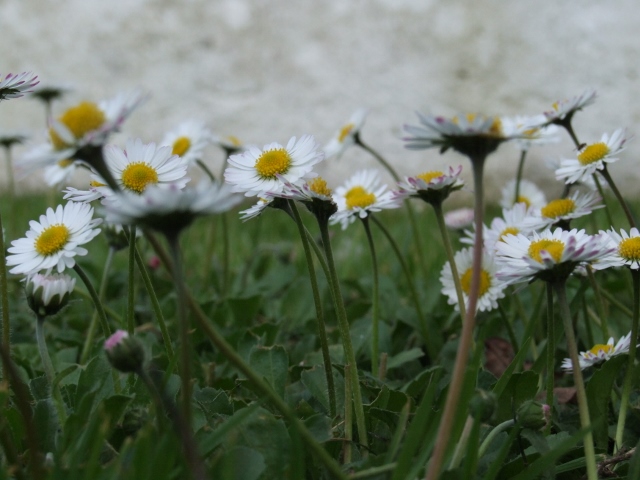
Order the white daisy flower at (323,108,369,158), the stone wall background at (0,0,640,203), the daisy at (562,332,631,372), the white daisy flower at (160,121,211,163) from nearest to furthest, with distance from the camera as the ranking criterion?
1. the daisy at (562,332,631,372)
2. the white daisy flower at (160,121,211,163)
3. the white daisy flower at (323,108,369,158)
4. the stone wall background at (0,0,640,203)

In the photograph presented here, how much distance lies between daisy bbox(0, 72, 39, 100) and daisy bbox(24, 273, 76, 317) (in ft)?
0.69

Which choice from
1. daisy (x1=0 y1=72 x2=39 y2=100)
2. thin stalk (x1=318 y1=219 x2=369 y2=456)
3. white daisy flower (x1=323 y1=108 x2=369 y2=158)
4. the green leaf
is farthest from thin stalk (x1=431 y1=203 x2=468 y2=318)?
white daisy flower (x1=323 y1=108 x2=369 y2=158)

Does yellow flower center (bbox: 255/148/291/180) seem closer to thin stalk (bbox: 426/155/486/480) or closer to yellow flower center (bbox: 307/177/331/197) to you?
yellow flower center (bbox: 307/177/331/197)

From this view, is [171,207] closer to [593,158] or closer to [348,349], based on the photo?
[348,349]

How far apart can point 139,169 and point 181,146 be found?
0.79 metres

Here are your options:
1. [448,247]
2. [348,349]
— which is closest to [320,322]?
[348,349]

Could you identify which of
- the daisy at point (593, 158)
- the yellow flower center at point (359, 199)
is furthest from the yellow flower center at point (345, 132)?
the daisy at point (593, 158)

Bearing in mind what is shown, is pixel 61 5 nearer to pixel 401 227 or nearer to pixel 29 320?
pixel 401 227

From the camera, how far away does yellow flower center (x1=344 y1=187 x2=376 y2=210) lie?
3.79ft

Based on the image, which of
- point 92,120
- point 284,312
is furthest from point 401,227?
point 92,120

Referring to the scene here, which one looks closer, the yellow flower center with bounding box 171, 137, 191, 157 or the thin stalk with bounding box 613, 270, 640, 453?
the thin stalk with bounding box 613, 270, 640, 453

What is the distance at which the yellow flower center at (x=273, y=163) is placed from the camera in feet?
3.08

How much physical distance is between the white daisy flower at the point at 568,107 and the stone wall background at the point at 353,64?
2.68 meters

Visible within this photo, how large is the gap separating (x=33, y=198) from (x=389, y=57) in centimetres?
189
